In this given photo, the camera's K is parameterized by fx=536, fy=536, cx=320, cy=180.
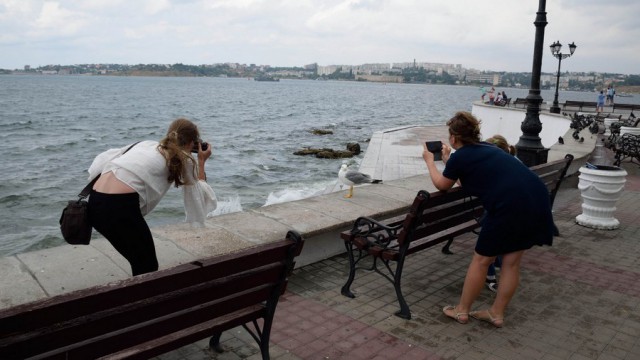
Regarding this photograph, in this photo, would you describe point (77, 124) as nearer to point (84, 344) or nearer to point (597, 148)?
point (597, 148)

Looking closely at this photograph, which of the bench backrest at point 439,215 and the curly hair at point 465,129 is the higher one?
the curly hair at point 465,129

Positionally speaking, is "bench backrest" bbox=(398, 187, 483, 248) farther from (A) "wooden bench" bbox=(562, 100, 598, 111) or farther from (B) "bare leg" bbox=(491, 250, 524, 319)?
(A) "wooden bench" bbox=(562, 100, 598, 111)

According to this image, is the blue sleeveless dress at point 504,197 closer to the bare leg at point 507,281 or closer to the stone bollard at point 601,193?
the bare leg at point 507,281

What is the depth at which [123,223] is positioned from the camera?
137 inches

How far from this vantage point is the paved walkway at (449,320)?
392 cm

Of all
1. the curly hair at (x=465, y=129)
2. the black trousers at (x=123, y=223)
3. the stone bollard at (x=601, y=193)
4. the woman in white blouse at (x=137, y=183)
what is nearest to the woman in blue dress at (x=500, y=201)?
the curly hair at (x=465, y=129)

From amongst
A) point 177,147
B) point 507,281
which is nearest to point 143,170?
point 177,147

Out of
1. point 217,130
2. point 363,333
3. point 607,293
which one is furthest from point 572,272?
point 217,130

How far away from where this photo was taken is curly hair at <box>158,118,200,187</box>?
351cm

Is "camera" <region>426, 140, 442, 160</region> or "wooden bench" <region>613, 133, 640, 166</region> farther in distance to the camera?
"wooden bench" <region>613, 133, 640, 166</region>

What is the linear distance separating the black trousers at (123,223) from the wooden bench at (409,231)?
1.89m

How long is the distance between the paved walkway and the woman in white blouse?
87 cm

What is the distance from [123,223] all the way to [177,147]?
23.8 inches

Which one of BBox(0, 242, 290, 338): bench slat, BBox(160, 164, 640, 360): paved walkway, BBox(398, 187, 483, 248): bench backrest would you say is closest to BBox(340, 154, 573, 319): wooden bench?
BBox(398, 187, 483, 248): bench backrest
